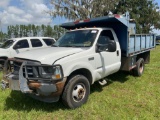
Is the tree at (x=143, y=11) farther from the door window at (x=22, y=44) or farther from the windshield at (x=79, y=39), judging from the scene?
the windshield at (x=79, y=39)

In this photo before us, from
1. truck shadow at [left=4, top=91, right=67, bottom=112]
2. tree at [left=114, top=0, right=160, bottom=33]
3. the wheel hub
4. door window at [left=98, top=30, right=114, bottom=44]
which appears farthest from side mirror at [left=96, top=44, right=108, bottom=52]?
tree at [left=114, top=0, right=160, bottom=33]

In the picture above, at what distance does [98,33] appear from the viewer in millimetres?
5398

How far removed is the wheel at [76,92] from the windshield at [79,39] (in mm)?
1045

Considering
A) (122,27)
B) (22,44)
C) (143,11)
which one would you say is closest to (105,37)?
(122,27)

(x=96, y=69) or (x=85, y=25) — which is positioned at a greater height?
(x=85, y=25)

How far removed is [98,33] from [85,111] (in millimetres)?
2192

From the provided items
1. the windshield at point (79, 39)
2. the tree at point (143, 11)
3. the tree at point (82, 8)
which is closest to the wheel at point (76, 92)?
the windshield at point (79, 39)

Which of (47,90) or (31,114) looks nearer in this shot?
(47,90)

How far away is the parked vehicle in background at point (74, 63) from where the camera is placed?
4035 millimetres

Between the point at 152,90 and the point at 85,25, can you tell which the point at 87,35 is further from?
the point at 152,90

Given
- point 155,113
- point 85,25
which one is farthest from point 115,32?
point 155,113

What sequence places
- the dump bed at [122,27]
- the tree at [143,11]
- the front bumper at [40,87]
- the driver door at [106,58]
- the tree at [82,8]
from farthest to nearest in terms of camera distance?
the tree at [143,11] → the tree at [82,8] → the dump bed at [122,27] → the driver door at [106,58] → the front bumper at [40,87]

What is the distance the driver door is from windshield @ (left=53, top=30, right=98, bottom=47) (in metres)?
0.25

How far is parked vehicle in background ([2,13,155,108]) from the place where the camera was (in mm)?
4035
